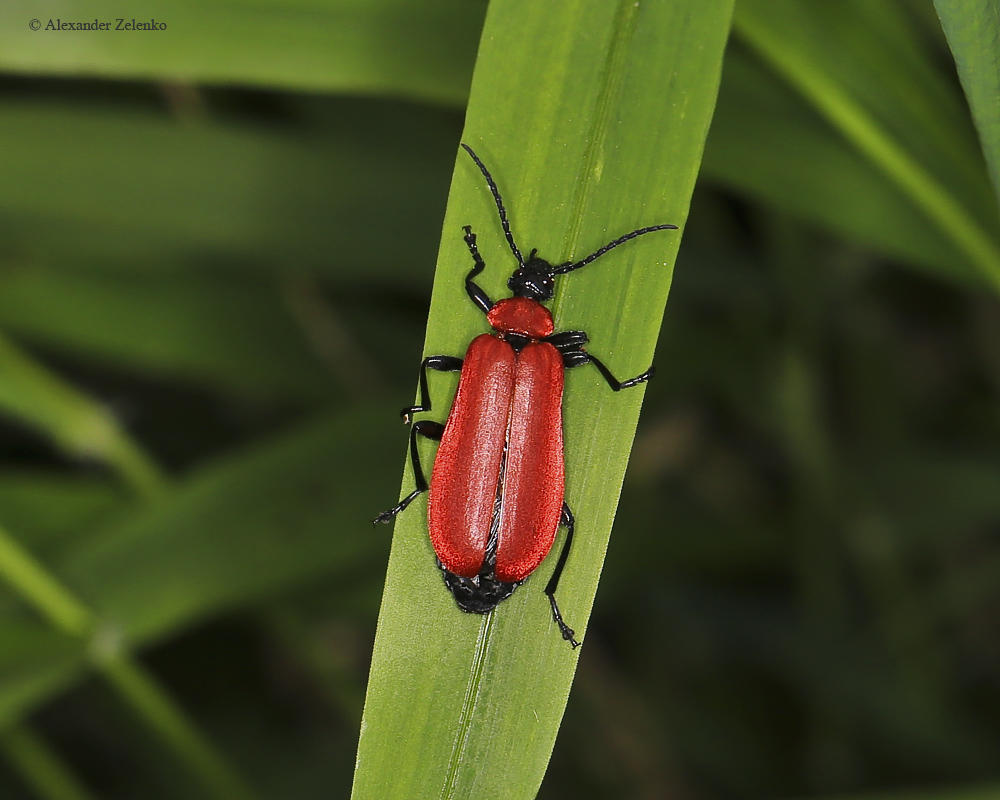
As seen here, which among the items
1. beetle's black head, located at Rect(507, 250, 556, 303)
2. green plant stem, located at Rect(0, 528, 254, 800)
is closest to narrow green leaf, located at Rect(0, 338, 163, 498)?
green plant stem, located at Rect(0, 528, 254, 800)

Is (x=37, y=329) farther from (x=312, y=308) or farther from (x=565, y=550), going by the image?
(x=565, y=550)

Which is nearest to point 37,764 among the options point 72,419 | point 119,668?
point 119,668

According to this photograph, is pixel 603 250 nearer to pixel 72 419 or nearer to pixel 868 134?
pixel 868 134

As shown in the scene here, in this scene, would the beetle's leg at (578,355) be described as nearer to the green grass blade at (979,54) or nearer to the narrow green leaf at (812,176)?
the green grass blade at (979,54)

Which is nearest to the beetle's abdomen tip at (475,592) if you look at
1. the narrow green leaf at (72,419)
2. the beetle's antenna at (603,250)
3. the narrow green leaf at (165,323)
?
the beetle's antenna at (603,250)

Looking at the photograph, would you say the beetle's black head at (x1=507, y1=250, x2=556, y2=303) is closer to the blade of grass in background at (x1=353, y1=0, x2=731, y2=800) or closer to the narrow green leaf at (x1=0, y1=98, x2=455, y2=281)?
the blade of grass in background at (x1=353, y1=0, x2=731, y2=800)

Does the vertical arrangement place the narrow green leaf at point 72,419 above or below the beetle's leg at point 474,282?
above

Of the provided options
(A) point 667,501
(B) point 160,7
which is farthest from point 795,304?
(B) point 160,7
